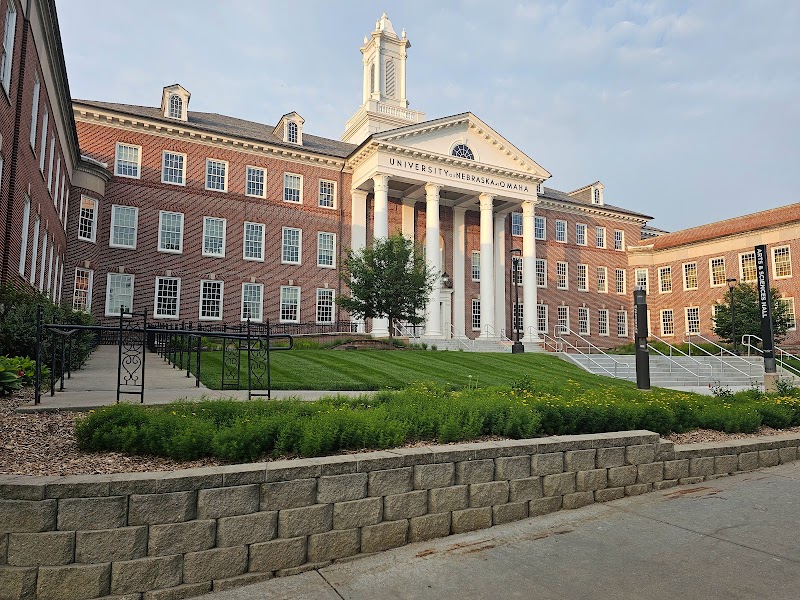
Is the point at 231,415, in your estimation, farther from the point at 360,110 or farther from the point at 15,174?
the point at 360,110

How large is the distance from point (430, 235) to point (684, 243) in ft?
81.9

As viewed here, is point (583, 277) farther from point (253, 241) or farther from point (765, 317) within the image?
point (765, 317)

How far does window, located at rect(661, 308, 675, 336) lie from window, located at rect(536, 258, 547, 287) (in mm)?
12067

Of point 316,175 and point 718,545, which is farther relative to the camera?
point 316,175

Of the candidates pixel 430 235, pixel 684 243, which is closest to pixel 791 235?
pixel 684 243

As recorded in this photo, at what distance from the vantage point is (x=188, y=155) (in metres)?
32.7

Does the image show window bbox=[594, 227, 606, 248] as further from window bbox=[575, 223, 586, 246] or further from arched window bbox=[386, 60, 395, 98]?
arched window bbox=[386, 60, 395, 98]

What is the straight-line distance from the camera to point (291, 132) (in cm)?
3622

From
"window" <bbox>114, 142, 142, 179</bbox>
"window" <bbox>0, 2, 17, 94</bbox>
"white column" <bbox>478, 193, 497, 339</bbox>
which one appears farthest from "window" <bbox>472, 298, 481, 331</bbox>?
"window" <bbox>0, 2, 17, 94</bbox>

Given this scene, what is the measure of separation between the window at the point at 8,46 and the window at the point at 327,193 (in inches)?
855

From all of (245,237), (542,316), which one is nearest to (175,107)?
(245,237)

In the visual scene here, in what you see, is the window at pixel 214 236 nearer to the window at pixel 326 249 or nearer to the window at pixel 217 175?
the window at pixel 217 175

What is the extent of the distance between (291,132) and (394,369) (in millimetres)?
22580

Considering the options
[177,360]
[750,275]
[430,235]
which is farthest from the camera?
[750,275]
